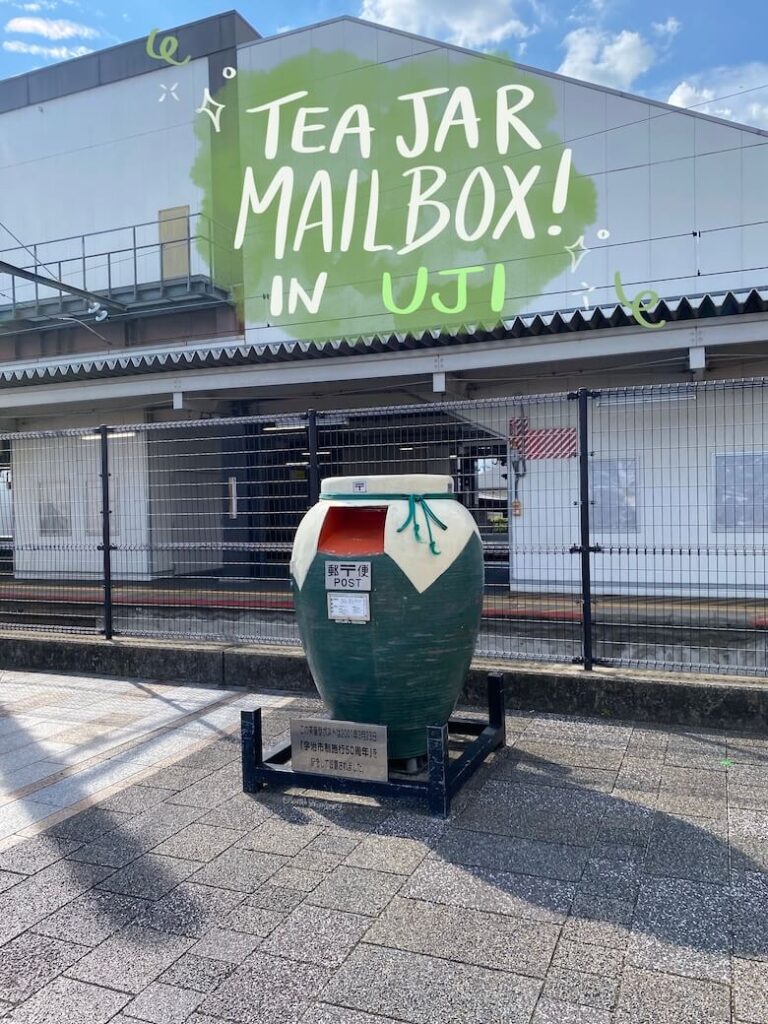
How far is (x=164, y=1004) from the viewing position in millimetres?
2420

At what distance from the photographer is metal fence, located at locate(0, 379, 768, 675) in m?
6.29

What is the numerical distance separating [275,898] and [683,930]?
1.51 m

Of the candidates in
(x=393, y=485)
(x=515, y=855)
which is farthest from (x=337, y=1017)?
(x=393, y=485)

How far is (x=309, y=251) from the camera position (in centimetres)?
1686

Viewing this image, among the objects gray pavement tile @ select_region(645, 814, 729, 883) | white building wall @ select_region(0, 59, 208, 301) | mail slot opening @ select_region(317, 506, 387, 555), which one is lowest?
gray pavement tile @ select_region(645, 814, 729, 883)

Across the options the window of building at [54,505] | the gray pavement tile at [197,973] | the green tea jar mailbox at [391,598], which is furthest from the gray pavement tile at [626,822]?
the window of building at [54,505]

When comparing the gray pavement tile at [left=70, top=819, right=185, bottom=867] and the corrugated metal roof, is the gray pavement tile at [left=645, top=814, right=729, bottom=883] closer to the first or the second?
the gray pavement tile at [left=70, top=819, right=185, bottom=867]

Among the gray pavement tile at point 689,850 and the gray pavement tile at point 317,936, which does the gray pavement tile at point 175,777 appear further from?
the gray pavement tile at point 689,850

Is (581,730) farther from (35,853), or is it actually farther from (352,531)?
(35,853)

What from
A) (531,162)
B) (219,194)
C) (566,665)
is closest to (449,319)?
(531,162)

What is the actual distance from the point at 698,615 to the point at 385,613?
3.83m

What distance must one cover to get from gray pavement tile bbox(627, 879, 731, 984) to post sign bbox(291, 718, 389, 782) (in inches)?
54.4

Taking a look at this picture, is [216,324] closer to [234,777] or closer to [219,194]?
[219,194]

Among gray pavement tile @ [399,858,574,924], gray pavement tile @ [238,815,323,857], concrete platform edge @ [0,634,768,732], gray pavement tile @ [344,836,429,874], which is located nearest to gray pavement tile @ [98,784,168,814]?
gray pavement tile @ [238,815,323,857]
